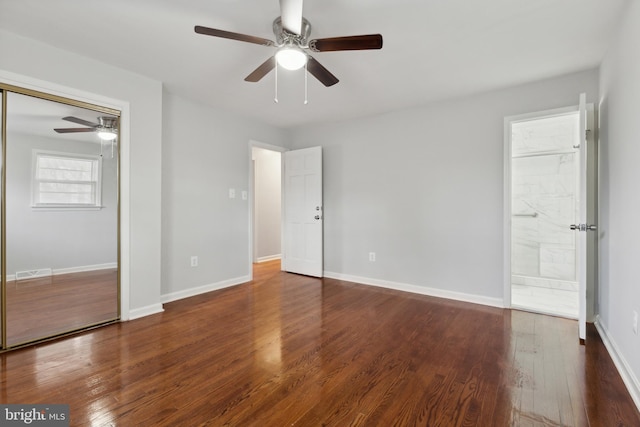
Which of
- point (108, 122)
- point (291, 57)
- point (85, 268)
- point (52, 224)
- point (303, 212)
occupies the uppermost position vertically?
point (291, 57)

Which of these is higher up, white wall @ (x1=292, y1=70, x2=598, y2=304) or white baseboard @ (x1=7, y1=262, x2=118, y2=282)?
white wall @ (x1=292, y1=70, x2=598, y2=304)

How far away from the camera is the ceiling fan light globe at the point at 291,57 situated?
6.63ft

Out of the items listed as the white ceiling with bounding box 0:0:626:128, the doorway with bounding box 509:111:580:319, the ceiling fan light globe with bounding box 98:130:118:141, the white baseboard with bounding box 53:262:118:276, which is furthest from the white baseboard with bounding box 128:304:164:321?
the doorway with bounding box 509:111:580:319

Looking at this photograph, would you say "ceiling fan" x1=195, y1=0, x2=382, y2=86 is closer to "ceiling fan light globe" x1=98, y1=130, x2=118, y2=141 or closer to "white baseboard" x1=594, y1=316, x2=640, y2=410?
"ceiling fan light globe" x1=98, y1=130, x2=118, y2=141

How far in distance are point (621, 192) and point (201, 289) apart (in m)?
4.22

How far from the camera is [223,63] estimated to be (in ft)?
8.97

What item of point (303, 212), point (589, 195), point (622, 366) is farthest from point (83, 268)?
point (589, 195)

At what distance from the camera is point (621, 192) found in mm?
2047

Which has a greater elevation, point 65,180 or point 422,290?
point 65,180

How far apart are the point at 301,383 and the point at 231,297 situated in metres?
2.07

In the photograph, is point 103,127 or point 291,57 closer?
point 291,57

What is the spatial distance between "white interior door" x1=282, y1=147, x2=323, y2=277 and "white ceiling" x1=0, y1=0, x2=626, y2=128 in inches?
59.2

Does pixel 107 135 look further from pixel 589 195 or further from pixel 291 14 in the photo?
pixel 589 195

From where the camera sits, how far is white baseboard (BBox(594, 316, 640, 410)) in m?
1.71
